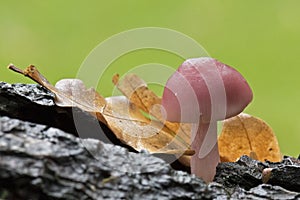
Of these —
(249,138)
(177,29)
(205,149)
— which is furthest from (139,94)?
(177,29)

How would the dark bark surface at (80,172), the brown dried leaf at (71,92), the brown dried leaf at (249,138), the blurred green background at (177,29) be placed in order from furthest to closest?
1. the blurred green background at (177,29)
2. the brown dried leaf at (249,138)
3. the brown dried leaf at (71,92)
4. the dark bark surface at (80,172)

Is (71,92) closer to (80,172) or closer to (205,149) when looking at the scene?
(205,149)

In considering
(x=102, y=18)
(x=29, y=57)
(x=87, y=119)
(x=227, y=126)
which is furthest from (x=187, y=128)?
(x=102, y=18)

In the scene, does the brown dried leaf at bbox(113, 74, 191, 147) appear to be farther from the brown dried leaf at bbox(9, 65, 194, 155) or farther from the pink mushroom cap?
the pink mushroom cap

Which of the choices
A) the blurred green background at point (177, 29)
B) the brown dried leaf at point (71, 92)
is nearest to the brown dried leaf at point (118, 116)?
the brown dried leaf at point (71, 92)

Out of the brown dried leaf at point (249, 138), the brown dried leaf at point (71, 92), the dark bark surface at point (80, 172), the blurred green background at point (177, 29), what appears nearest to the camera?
the dark bark surface at point (80, 172)

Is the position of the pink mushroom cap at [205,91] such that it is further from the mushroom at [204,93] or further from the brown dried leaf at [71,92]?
the brown dried leaf at [71,92]

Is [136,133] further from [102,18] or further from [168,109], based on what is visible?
[102,18]

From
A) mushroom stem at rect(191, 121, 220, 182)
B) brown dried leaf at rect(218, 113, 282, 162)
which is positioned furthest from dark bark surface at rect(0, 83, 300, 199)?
brown dried leaf at rect(218, 113, 282, 162)
